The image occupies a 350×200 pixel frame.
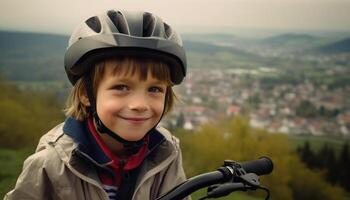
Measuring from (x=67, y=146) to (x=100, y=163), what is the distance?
0.44 feet

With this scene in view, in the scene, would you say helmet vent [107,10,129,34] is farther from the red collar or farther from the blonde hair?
the red collar

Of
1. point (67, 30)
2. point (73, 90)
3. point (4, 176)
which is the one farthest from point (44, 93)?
point (73, 90)

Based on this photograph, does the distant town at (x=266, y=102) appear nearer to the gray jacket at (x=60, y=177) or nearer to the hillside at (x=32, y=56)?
the hillside at (x=32, y=56)

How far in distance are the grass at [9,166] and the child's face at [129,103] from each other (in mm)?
3082

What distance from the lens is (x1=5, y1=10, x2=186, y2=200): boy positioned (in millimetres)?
1416

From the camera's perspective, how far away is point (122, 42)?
1479 millimetres

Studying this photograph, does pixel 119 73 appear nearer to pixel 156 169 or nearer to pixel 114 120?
pixel 114 120

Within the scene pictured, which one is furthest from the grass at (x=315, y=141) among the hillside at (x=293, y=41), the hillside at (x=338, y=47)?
the hillside at (x=293, y=41)

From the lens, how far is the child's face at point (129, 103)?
1424mm

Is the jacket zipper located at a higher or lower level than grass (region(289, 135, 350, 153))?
higher

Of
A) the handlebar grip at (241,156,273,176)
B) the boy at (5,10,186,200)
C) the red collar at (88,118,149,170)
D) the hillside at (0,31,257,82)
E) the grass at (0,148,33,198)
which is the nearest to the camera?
the handlebar grip at (241,156,273,176)

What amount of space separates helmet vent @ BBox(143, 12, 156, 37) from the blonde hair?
0.48 feet

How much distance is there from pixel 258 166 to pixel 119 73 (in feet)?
1.79

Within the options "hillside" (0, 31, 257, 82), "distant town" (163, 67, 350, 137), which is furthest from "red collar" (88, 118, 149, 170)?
"distant town" (163, 67, 350, 137)
